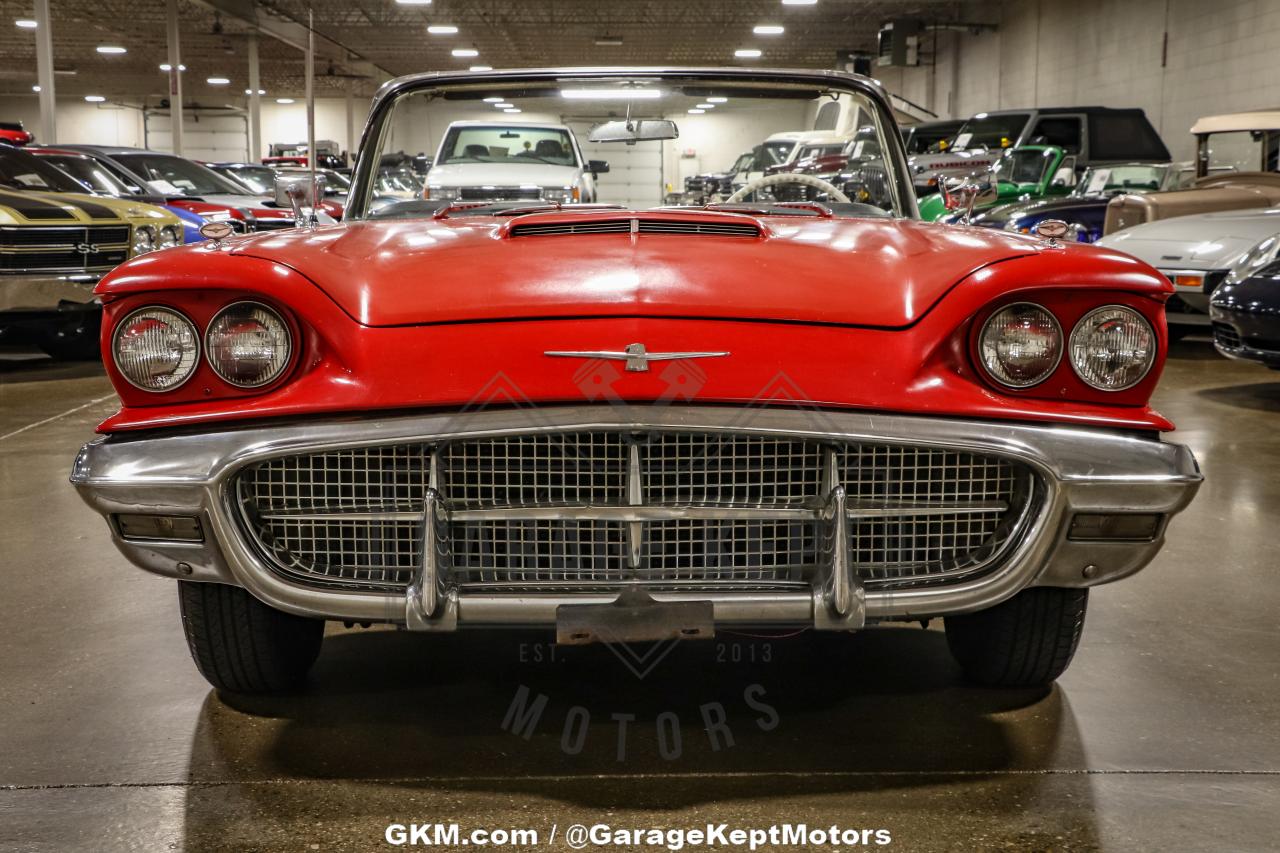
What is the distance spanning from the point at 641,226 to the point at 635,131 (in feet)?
3.07

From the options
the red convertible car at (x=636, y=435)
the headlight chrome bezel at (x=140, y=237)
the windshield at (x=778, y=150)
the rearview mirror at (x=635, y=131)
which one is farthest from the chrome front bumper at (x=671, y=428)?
the windshield at (x=778, y=150)

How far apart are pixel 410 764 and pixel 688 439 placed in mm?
771

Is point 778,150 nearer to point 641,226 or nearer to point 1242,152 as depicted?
point 1242,152

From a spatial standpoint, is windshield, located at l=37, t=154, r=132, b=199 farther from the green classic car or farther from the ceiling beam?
the ceiling beam

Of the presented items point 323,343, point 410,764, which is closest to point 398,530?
point 323,343

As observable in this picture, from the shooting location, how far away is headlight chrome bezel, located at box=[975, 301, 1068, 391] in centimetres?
194

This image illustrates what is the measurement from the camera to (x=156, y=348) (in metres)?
1.98

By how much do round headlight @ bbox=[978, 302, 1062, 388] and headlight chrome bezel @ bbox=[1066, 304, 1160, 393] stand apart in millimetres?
26

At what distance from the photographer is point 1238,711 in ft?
7.80

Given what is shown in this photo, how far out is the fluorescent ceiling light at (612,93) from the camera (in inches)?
123

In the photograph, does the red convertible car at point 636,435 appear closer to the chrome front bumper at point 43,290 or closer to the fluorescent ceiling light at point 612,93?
the fluorescent ceiling light at point 612,93

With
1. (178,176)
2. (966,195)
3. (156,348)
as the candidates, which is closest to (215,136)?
(178,176)

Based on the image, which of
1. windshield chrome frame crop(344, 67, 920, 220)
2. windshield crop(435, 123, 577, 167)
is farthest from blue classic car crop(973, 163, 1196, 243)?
windshield chrome frame crop(344, 67, 920, 220)

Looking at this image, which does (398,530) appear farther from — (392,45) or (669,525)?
(392,45)
